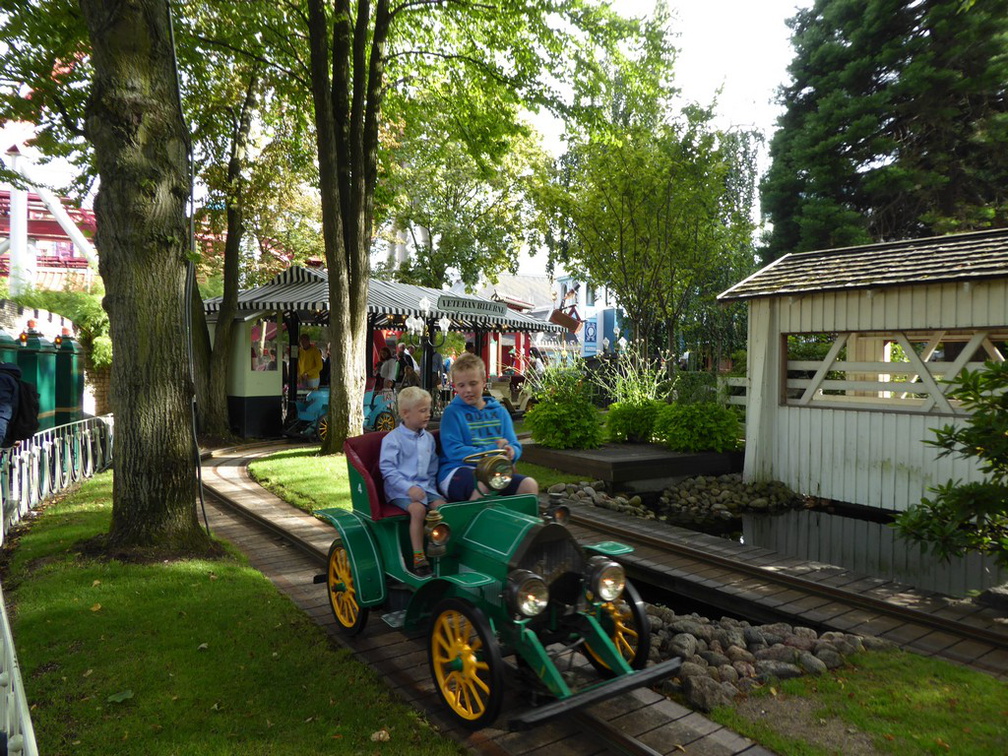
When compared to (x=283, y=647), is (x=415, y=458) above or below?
above

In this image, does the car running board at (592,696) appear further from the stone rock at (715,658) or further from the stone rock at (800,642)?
the stone rock at (800,642)

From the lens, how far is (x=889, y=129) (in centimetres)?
2142

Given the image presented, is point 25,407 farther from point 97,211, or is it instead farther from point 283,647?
point 283,647

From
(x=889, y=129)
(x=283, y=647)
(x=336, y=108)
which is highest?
(x=889, y=129)

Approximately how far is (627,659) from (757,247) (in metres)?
23.9

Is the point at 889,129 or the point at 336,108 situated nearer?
the point at 336,108

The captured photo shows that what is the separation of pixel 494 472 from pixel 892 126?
23126mm

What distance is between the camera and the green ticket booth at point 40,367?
372 inches

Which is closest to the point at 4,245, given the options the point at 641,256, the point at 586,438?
the point at 641,256

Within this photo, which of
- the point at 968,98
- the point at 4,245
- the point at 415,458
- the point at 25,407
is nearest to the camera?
the point at 415,458

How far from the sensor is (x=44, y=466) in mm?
8414

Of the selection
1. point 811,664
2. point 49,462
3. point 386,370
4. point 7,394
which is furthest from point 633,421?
point 7,394

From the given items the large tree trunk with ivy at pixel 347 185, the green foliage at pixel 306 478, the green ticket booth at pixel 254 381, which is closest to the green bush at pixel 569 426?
the large tree trunk with ivy at pixel 347 185

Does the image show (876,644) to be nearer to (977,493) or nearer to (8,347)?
(977,493)
